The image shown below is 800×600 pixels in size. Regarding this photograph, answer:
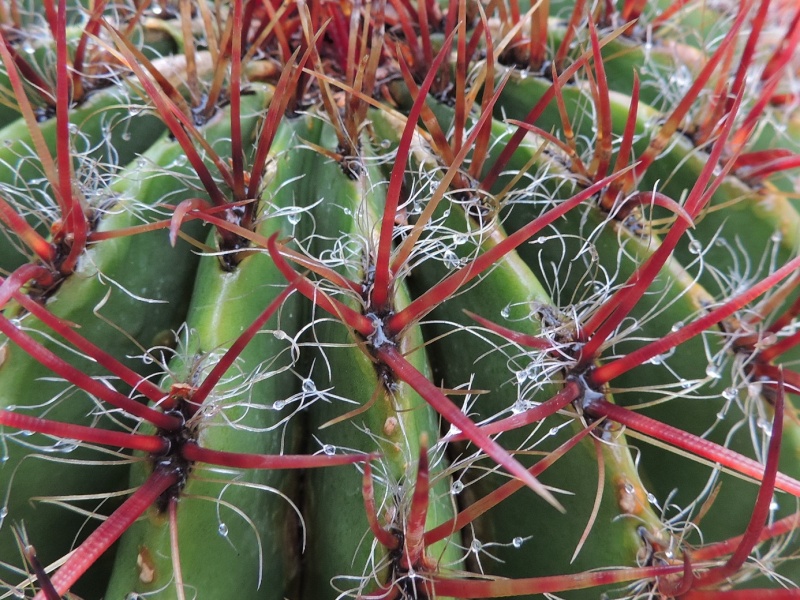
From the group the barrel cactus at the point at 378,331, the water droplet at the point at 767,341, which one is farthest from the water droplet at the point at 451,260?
the water droplet at the point at 767,341

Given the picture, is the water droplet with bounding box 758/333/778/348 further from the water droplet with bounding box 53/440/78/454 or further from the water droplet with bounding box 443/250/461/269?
the water droplet with bounding box 53/440/78/454

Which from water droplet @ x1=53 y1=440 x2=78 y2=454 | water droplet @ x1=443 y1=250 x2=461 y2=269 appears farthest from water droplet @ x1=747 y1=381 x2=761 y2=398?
water droplet @ x1=53 y1=440 x2=78 y2=454

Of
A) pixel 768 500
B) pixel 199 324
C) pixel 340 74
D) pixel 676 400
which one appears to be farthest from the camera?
pixel 340 74

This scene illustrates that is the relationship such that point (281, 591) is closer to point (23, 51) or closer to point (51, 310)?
point (51, 310)

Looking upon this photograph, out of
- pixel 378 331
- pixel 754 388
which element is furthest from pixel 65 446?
pixel 754 388

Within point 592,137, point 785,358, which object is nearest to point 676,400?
point 785,358

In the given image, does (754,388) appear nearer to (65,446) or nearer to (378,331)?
(378,331)

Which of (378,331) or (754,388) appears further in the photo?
(754,388)

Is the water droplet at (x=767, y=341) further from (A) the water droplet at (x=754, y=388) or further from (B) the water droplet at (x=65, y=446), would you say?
(B) the water droplet at (x=65, y=446)
